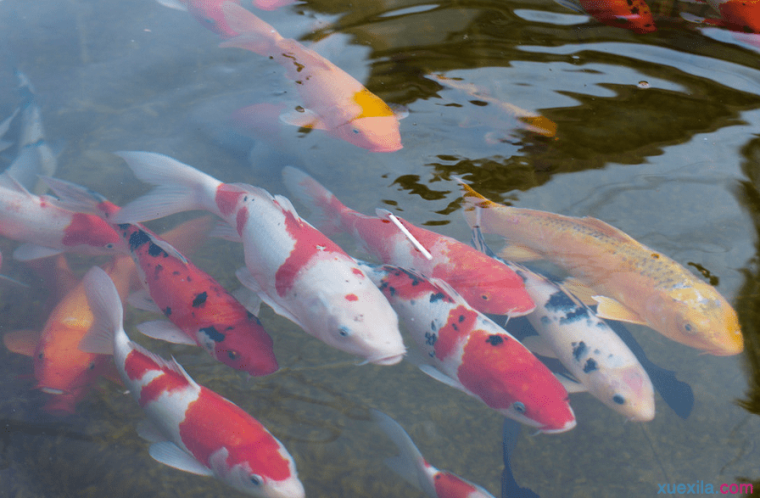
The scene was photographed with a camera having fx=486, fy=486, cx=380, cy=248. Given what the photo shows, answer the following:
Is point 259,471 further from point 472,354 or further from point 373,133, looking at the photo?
point 373,133

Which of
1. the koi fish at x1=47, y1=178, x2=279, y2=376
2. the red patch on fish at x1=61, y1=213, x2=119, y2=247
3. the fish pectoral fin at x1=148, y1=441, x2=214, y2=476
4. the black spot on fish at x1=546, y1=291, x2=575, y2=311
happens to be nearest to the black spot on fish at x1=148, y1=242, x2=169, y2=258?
the koi fish at x1=47, y1=178, x2=279, y2=376

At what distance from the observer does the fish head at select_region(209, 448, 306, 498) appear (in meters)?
1.85

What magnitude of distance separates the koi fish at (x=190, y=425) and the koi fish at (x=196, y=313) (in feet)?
0.50

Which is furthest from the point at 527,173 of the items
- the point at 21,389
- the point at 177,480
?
the point at 21,389

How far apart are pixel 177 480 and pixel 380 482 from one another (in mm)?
874

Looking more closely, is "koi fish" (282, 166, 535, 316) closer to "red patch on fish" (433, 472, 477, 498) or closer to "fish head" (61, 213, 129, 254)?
"red patch on fish" (433, 472, 477, 498)

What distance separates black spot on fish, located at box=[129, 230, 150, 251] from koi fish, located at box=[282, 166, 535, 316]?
844 millimetres

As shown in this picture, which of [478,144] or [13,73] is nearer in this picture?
[478,144]

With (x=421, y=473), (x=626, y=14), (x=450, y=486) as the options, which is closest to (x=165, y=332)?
(x=421, y=473)

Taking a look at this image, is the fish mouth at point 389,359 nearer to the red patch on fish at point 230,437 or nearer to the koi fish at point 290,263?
the koi fish at point 290,263

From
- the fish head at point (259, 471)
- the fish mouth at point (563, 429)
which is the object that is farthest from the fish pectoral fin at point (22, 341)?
the fish mouth at point (563, 429)

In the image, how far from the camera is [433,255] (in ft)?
8.00

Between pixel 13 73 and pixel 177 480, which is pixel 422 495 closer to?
pixel 177 480

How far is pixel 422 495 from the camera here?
1951 mm
